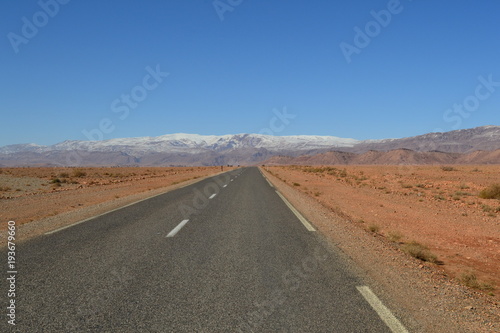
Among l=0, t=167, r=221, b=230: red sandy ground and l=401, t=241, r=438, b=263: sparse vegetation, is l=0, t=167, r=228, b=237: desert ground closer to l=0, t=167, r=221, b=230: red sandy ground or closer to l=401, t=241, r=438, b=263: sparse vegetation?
l=0, t=167, r=221, b=230: red sandy ground

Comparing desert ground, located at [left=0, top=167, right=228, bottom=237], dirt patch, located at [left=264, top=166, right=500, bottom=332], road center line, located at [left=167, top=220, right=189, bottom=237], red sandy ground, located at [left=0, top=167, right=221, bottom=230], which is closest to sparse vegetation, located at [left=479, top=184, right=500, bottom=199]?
dirt patch, located at [left=264, top=166, right=500, bottom=332]

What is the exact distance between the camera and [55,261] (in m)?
6.21

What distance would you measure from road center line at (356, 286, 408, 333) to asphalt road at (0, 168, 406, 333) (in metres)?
0.08

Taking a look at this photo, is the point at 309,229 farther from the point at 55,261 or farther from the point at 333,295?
the point at 55,261

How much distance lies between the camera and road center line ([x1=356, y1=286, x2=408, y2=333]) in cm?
377

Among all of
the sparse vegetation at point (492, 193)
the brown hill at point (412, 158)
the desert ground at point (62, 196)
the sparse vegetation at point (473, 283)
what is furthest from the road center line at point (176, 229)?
the brown hill at point (412, 158)

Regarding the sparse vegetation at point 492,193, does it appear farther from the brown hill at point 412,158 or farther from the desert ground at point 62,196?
the brown hill at point 412,158

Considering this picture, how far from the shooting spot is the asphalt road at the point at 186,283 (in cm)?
386

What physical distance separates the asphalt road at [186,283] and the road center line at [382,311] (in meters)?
0.08

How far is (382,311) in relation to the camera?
4.16 m

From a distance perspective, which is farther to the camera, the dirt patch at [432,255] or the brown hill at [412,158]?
the brown hill at [412,158]

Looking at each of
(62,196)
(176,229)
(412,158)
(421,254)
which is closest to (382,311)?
(421,254)

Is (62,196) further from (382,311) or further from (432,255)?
(382,311)

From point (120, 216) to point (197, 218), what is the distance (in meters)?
2.66
